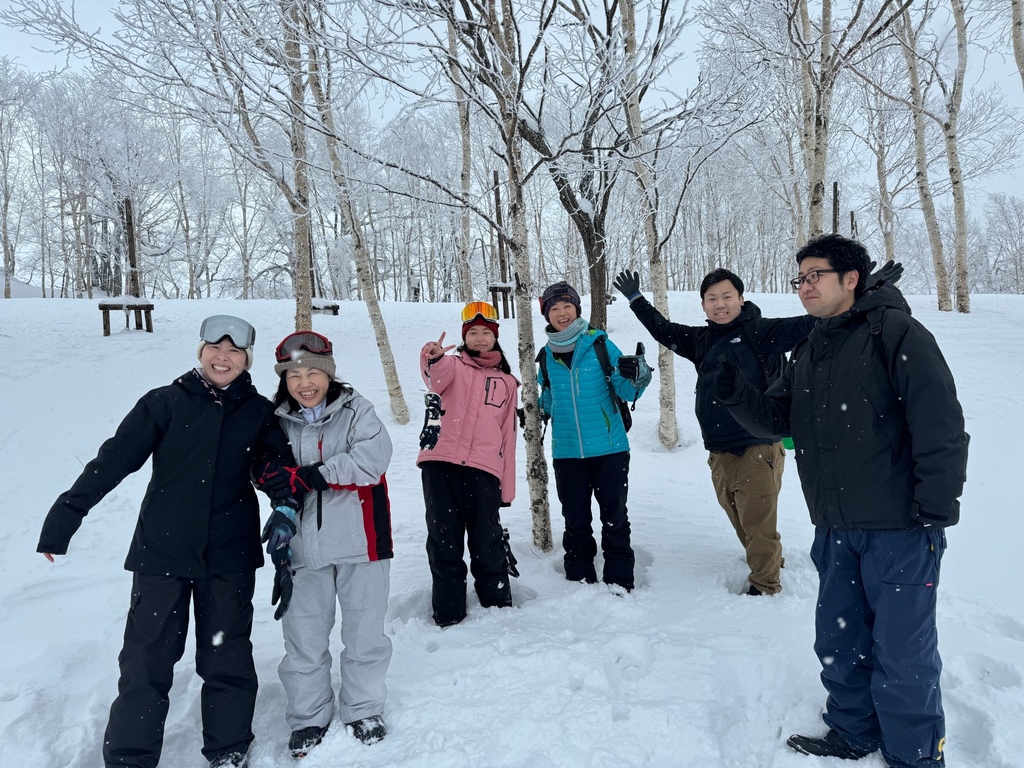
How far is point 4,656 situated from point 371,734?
204 cm

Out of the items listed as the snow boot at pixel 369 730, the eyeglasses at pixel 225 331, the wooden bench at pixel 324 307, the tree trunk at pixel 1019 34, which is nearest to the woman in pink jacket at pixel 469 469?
the snow boot at pixel 369 730

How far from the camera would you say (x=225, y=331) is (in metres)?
2.50

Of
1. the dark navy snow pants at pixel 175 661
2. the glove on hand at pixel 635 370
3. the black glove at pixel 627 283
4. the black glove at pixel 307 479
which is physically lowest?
the dark navy snow pants at pixel 175 661

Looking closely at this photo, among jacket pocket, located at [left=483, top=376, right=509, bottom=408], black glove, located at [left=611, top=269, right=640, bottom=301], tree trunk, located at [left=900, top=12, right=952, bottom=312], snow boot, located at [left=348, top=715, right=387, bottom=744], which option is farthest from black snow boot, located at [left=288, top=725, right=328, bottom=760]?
tree trunk, located at [left=900, top=12, right=952, bottom=312]

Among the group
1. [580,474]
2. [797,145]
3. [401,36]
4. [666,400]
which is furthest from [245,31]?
[797,145]

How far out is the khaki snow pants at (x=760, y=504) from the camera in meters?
3.34

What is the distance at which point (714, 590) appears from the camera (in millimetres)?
3484

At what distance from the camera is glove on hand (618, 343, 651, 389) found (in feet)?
11.3

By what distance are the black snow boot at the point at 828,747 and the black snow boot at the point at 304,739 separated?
194cm

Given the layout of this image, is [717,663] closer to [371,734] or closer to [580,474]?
[580,474]

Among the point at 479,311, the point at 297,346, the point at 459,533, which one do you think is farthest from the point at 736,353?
the point at 297,346

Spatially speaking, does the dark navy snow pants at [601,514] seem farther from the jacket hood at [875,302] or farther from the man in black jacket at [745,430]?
the jacket hood at [875,302]

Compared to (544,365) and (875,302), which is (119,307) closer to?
(544,365)

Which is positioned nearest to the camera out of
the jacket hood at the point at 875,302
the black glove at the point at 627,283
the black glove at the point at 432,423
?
the jacket hood at the point at 875,302
